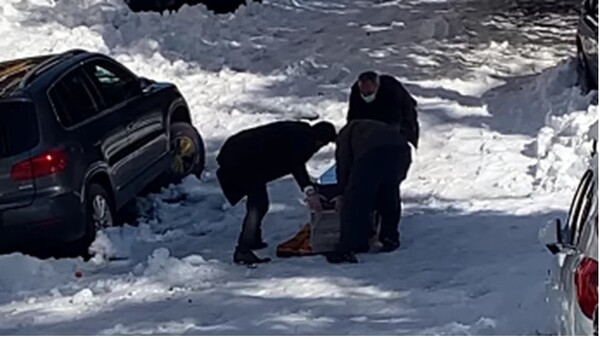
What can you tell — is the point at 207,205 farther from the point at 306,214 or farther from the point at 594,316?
the point at 594,316

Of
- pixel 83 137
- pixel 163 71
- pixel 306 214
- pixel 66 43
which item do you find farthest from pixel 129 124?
pixel 66 43

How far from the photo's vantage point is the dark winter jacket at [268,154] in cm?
1007

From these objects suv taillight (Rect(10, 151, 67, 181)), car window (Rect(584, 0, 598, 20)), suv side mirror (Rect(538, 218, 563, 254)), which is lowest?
suv taillight (Rect(10, 151, 67, 181))

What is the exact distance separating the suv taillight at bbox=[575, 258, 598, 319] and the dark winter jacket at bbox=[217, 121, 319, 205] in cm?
476

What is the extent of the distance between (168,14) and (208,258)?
10680 millimetres

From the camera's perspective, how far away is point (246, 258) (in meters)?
10.5

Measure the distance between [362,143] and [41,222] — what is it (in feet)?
8.50

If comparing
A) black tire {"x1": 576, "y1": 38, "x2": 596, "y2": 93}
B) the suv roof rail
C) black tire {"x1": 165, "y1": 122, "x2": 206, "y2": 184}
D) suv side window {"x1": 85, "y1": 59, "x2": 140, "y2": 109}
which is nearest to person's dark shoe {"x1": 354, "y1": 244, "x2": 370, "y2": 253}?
suv side window {"x1": 85, "y1": 59, "x2": 140, "y2": 109}

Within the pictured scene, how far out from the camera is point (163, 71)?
59.4 ft

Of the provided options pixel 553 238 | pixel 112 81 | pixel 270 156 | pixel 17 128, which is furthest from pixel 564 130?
pixel 553 238

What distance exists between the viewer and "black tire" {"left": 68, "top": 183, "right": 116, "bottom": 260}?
35.9 ft

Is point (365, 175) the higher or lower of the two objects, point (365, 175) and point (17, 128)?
the lower

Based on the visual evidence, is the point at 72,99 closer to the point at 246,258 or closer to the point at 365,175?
the point at 246,258

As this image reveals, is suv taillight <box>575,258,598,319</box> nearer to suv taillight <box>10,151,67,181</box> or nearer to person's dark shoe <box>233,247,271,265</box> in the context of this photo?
person's dark shoe <box>233,247,271,265</box>
